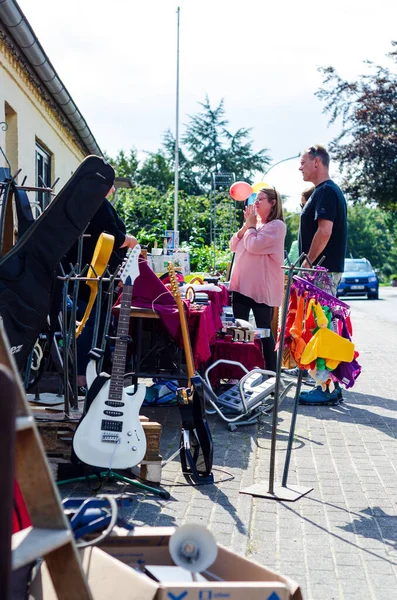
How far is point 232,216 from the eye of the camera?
20.9m

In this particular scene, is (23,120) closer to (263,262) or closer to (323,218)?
(263,262)

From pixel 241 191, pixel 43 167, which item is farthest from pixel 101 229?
pixel 43 167

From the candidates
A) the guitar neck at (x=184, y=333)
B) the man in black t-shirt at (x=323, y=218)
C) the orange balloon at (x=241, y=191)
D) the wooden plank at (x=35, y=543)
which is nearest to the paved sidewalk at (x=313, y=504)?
the guitar neck at (x=184, y=333)

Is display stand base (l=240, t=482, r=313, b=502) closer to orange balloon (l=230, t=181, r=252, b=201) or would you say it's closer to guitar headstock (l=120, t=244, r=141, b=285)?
guitar headstock (l=120, t=244, r=141, b=285)

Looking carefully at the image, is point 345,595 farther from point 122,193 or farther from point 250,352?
point 122,193

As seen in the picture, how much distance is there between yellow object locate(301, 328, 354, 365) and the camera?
16.3ft

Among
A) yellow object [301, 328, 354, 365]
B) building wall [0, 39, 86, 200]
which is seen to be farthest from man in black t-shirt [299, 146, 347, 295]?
building wall [0, 39, 86, 200]

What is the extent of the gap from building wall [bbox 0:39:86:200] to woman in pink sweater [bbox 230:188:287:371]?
2.28 m

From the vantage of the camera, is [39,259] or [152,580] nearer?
[152,580]

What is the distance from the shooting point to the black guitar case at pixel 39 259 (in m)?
4.20

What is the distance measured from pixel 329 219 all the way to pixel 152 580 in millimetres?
5047

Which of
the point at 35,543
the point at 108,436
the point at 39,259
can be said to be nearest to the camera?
the point at 35,543

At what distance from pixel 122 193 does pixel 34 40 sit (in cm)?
2211

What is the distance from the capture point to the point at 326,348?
4.97 metres
